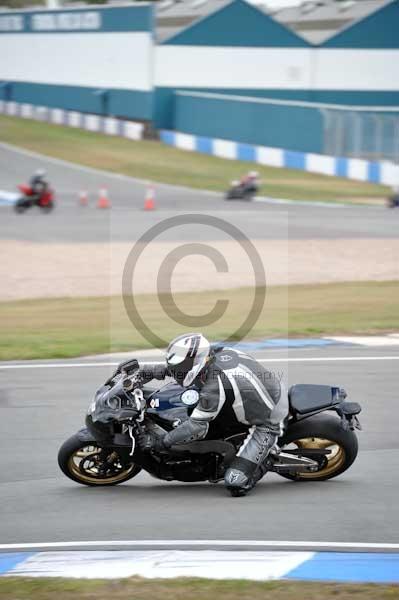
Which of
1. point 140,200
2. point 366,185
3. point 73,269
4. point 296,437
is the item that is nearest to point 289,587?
point 296,437

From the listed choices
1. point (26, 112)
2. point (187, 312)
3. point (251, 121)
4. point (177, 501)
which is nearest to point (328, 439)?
point (177, 501)

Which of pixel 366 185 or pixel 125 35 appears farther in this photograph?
pixel 125 35

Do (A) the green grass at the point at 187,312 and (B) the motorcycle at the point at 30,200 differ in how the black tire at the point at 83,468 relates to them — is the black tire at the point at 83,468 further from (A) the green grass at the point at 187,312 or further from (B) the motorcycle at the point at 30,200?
(B) the motorcycle at the point at 30,200

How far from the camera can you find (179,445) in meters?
7.83

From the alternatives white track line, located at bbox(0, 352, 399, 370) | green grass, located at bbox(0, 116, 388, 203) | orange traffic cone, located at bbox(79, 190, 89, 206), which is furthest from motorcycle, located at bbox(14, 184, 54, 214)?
white track line, located at bbox(0, 352, 399, 370)

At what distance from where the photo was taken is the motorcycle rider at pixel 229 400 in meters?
7.62

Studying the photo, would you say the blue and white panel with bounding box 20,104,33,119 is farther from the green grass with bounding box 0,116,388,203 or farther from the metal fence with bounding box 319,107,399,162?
the metal fence with bounding box 319,107,399,162

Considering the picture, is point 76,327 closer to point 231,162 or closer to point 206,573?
point 206,573

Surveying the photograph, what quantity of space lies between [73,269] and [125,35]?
119 feet

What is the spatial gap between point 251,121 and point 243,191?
1540cm

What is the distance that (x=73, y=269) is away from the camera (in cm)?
2142

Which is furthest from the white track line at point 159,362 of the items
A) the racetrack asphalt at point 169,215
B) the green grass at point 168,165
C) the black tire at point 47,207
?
the green grass at point 168,165

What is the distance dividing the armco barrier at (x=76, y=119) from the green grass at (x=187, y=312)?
35.9 m

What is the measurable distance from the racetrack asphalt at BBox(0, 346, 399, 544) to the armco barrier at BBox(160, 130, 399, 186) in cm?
3061
